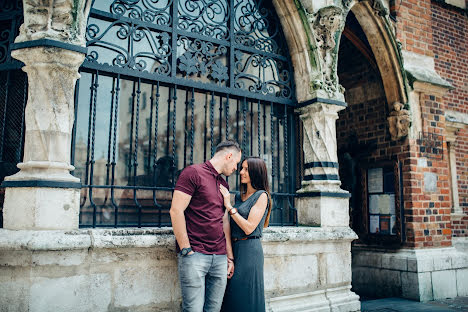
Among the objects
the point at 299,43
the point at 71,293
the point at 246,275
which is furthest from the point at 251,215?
the point at 299,43

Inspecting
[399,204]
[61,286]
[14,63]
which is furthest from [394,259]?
[14,63]

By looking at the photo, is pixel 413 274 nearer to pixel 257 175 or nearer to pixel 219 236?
pixel 257 175

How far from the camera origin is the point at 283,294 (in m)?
4.41

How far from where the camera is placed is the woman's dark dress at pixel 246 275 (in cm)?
313

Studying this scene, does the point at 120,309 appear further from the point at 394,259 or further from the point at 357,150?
the point at 357,150

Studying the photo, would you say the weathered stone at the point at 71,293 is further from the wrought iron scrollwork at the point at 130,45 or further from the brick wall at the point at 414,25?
the brick wall at the point at 414,25

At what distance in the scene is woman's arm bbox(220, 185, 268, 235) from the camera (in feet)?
10.4

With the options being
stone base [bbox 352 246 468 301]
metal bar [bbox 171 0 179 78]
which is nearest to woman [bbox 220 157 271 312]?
metal bar [bbox 171 0 179 78]

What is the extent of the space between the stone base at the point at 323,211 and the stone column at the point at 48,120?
8.84 feet

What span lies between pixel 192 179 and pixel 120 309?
1.41m

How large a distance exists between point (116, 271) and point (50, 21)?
7.25 feet

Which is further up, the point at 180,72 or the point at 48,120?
the point at 180,72

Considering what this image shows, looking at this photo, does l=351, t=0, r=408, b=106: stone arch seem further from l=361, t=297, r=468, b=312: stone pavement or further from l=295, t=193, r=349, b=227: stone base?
l=361, t=297, r=468, b=312: stone pavement

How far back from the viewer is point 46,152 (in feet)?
11.2
